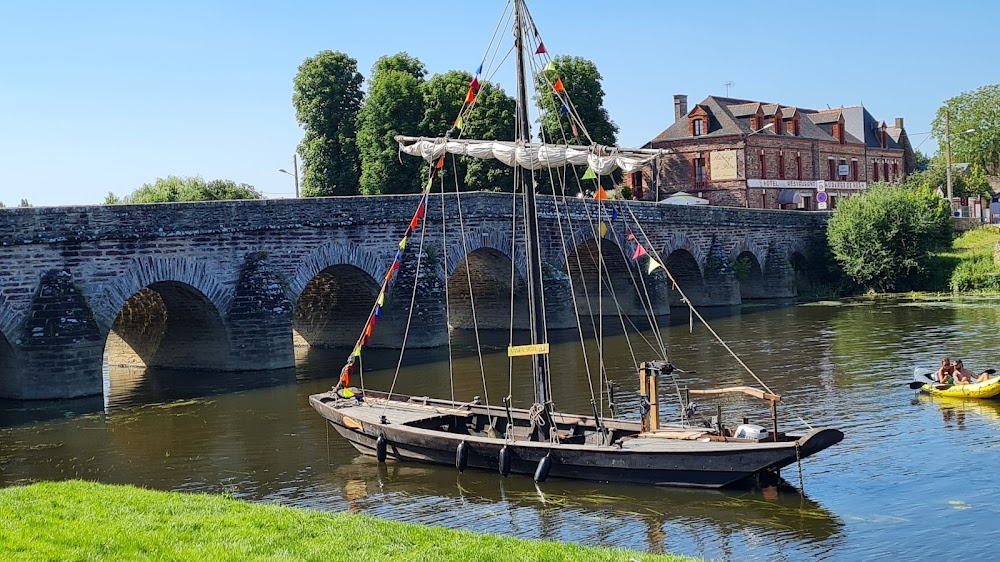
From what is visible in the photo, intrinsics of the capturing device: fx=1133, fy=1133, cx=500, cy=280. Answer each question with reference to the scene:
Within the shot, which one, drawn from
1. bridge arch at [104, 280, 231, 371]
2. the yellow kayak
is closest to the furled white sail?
the yellow kayak

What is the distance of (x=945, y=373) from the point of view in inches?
934

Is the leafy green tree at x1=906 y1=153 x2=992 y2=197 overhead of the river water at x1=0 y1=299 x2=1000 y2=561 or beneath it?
overhead

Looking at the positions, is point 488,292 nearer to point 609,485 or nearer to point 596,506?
point 609,485

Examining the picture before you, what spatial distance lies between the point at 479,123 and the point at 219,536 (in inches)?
1596

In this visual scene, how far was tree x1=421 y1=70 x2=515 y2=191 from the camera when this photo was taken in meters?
50.2

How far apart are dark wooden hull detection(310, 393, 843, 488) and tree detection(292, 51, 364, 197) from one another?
1510 inches

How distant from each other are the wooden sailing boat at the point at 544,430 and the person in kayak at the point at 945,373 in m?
7.21

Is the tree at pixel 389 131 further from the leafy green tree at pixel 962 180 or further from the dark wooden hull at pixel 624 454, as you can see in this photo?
the leafy green tree at pixel 962 180

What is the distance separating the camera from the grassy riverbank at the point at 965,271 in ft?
160

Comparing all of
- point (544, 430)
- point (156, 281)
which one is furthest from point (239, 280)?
point (544, 430)

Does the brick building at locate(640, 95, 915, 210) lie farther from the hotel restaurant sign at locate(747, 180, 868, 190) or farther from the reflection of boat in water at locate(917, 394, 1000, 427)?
the reflection of boat in water at locate(917, 394, 1000, 427)

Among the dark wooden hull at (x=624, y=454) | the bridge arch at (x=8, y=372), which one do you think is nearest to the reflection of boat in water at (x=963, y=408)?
the dark wooden hull at (x=624, y=454)

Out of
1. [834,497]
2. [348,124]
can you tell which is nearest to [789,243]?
[348,124]

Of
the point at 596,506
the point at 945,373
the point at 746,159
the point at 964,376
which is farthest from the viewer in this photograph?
the point at 746,159
